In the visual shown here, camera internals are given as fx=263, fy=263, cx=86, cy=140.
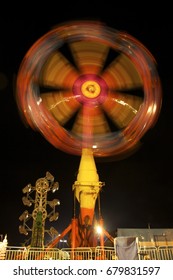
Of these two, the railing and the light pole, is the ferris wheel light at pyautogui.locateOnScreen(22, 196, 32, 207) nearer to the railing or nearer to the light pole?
the light pole

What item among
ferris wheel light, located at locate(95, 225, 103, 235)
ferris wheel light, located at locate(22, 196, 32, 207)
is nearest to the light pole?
ferris wheel light, located at locate(22, 196, 32, 207)

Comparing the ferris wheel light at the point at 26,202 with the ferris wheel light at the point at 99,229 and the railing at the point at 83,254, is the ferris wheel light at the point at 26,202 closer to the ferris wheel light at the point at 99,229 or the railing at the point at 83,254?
the ferris wheel light at the point at 99,229

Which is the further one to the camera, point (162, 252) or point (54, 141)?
point (54, 141)

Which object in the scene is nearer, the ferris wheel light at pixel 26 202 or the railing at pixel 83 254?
the railing at pixel 83 254

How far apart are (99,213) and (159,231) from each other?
548 inches

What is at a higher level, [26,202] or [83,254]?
[26,202]

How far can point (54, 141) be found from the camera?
16.5 meters

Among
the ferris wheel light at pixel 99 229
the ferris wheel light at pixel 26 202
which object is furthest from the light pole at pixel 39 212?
the ferris wheel light at pixel 99 229

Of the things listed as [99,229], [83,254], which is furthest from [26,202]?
[83,254]

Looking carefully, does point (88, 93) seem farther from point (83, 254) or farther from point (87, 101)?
point (83, 254)

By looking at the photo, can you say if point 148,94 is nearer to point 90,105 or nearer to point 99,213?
point 90,105

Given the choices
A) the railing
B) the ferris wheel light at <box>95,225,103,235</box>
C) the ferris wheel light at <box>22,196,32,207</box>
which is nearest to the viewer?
the railing
